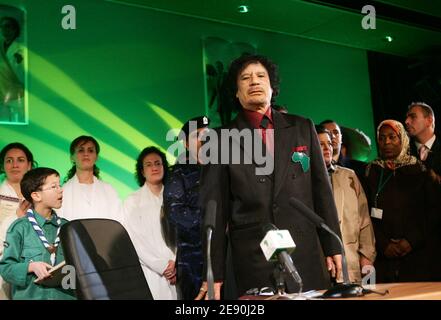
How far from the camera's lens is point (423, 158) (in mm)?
3914

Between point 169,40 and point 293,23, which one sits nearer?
point 169,40

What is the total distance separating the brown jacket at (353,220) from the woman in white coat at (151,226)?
1.30m

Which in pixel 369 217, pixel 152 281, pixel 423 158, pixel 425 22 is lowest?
pixel 152 281

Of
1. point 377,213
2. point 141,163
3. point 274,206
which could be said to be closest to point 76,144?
point 141,163

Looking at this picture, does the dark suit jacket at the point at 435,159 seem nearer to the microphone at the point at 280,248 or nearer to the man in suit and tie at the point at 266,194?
the man in suit and tie at the point at 266,194

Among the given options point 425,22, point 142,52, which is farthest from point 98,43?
point 425,22

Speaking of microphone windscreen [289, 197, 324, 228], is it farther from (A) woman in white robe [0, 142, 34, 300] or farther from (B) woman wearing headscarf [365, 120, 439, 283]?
(A) woman in white robe [0, 142, 34, 300]

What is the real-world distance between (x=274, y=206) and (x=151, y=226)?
210 cm

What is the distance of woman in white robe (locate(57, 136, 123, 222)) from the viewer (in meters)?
4.19

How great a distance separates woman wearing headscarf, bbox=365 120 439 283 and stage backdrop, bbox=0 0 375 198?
7.56 feet

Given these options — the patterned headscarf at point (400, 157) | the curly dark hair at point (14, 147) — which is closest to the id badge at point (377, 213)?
the patterned headscarf at point (400, 157)

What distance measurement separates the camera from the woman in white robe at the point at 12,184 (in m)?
3.77
